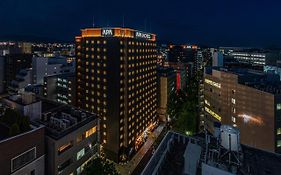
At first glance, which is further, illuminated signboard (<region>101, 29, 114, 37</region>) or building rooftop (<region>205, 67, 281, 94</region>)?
illuminated signboard (<region>101, 29, 114, 37</region>)

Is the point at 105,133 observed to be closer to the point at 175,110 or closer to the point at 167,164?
the point at 175,110

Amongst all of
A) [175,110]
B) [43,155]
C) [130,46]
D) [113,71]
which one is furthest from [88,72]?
[43,155]

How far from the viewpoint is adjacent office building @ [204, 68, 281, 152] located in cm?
5288

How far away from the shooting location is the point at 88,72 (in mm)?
96625

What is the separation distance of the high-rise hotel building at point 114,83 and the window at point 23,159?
50240 millimetres

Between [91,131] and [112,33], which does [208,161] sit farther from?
[112,33]

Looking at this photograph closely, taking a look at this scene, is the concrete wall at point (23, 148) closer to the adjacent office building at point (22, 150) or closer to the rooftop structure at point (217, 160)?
the adjacent office building at point (22, 150)

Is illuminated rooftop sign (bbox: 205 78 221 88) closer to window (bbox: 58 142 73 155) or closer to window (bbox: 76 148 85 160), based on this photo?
window (bbox: 76 148 85 160)

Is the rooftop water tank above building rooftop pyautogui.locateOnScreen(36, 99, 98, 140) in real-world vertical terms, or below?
above

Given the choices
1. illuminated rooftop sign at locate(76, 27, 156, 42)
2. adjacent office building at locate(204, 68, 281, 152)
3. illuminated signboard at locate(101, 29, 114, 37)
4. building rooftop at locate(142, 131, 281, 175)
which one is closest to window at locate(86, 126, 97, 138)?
building rooftop at locate(142, 131, 281, 175)

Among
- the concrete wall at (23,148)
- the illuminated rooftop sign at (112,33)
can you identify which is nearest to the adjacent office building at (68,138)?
→ the concrete wall at (23,148)

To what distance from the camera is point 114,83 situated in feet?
290

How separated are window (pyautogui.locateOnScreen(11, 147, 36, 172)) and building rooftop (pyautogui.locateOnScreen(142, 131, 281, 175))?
63.7ft

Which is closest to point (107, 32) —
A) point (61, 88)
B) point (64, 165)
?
point (61, 88)
